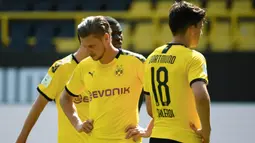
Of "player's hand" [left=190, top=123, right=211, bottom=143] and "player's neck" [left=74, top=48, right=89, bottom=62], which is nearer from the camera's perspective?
"player's hand" [left=190, top=123, right=211, bottom=143]

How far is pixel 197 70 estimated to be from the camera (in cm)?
380

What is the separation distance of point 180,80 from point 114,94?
582 mm

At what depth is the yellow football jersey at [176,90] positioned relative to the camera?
12.7 ft

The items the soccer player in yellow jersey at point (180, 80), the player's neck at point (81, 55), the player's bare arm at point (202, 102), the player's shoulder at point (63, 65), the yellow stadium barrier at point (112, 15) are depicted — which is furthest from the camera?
the yellow stadium barrier at point (112, 15)

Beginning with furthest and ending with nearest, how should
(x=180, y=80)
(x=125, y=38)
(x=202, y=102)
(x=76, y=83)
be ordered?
(x=125, y=38)
(x=76, y=83)
(x=180, y=80)
(x=202, y=102)

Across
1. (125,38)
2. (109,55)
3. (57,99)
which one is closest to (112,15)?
(125,38)

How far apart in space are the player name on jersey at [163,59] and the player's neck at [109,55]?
351 millimetres

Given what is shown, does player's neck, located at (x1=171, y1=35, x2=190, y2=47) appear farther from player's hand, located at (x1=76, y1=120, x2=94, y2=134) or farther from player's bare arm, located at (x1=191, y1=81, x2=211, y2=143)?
player's hand, located at (x1=76, y1=120, x2=94, y2=134)

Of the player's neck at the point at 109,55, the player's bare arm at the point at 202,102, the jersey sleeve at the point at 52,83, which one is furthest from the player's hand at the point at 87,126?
the player's bare arm at the point at 202,102

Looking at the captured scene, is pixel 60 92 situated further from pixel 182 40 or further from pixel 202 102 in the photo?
pixel 202 102

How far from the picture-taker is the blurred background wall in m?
11.3

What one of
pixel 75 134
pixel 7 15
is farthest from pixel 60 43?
pixel 75 134

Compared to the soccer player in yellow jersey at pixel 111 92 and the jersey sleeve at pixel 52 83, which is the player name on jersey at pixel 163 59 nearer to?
the soccer player in yellow jersey at pixel 111 92

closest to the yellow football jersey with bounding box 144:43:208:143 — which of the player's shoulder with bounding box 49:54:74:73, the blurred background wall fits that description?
the player's shoulder with bounding box 49:54:74:73
